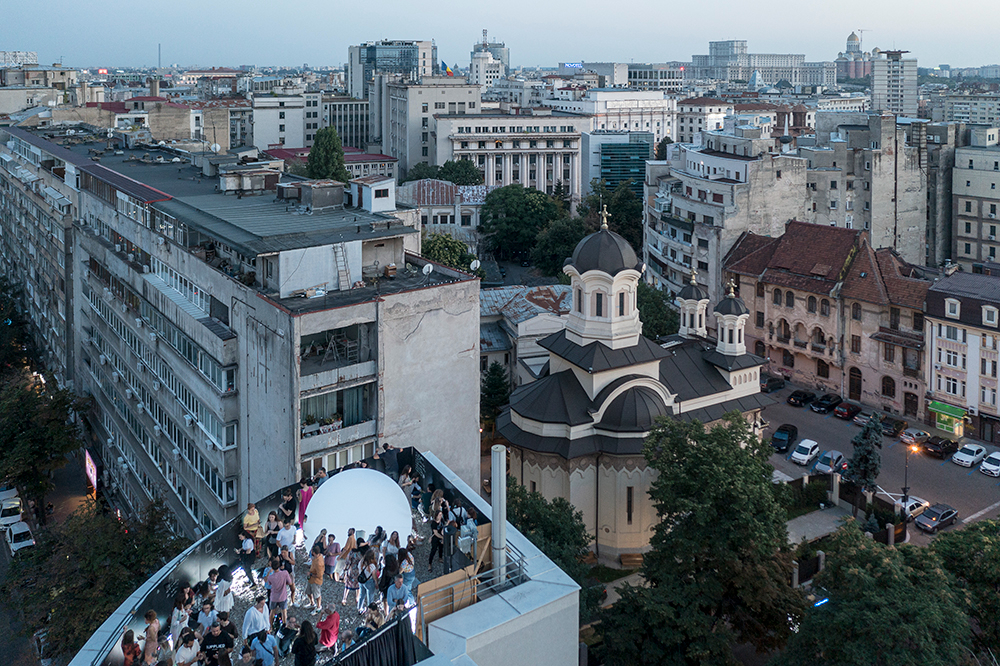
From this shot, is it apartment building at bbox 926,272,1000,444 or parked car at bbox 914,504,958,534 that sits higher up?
apartment building at bbox 926,272,1000,444

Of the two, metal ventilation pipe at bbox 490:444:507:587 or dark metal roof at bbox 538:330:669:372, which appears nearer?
metal ventilation pipe at bbox 490:444:507:587

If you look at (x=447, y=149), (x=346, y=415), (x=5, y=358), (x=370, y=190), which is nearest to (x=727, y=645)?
(x=346, y=415)

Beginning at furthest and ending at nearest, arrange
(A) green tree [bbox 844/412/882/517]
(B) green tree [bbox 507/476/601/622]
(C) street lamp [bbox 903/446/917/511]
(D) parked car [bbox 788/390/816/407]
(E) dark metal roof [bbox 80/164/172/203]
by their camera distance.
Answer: (D) parked car [bbox 788/390/816/407], (C) street lamp [bbox 903/446/917/511], (A) green tree [bbox 844/412/882/517], (E) dark metal roof [bbox 80/164/172/203], (B) green tree [bbox 507/476/601/622]

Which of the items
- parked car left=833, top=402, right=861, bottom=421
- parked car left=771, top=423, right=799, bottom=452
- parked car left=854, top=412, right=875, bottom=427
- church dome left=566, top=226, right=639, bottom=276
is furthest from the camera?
parked car left=833, top=402, right=861, bottom=421

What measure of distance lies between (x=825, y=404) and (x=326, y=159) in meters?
47.4

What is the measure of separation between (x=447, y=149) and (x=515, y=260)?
23.0 m

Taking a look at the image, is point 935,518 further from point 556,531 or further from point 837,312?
point 556,531

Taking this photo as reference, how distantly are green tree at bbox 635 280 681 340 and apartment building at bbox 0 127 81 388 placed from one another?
3211 centimetres

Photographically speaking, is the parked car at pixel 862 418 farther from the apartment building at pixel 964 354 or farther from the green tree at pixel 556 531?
the green tree at pixel 556 531

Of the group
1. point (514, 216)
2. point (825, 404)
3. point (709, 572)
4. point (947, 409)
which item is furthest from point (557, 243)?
point (709, 572)

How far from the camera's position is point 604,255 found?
41.9 metres

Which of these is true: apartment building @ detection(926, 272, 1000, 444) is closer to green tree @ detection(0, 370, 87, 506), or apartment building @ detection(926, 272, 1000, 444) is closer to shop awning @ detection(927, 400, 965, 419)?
shop awning @ detection(927, 400, 965, 419)

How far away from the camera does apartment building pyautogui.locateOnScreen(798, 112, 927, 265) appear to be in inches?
3157

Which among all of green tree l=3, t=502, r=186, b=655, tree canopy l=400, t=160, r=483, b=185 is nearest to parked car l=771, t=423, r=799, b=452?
green tree l=3, t=502, r=186, b=655
